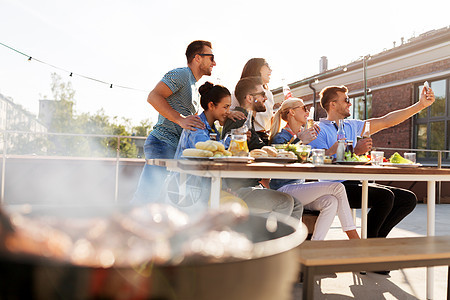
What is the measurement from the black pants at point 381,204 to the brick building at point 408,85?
6.99 meters

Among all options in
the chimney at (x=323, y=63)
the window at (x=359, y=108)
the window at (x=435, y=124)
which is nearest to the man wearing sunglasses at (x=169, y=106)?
the window at (x=435, y=124)

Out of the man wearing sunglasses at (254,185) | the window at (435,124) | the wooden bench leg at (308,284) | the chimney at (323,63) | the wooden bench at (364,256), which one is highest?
the chimney at (323,63)

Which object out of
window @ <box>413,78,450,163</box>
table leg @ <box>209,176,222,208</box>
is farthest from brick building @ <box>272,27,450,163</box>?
table leg @ <box>209,176,222,208</box>

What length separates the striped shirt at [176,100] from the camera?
2582mm

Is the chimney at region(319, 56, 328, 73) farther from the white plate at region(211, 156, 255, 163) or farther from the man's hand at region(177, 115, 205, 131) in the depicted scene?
the white plate at region(211, 156, 255, 163)

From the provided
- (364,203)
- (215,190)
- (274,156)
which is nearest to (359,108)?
(364,203)

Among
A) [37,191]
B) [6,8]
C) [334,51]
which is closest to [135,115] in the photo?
[6,8]

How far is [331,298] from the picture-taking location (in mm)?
2348

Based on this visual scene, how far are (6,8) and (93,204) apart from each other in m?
21.5

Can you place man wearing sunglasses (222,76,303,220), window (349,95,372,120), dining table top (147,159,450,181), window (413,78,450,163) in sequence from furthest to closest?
window (349,95,372,120)
window (413,78,450,163)
man wearing sunglasses (222,76,303,220)
dining table top (147,159,450,181)

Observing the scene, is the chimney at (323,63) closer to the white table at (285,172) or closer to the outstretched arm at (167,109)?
the outstretched arm at (167,109)

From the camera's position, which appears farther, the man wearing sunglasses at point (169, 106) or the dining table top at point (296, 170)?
the man wearing sunglasses at point (169, 106)

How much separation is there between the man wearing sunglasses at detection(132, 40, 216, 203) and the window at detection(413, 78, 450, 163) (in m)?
8.27

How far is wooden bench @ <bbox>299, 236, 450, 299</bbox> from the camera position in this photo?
1.19m
